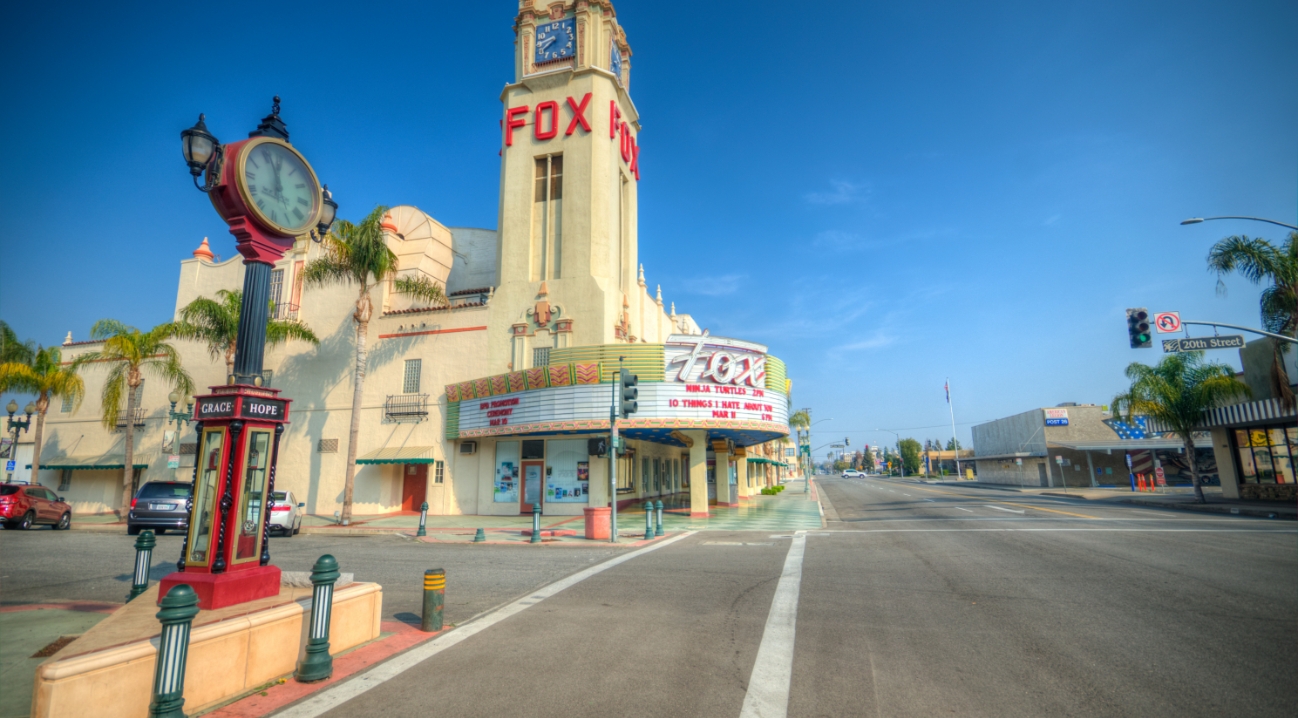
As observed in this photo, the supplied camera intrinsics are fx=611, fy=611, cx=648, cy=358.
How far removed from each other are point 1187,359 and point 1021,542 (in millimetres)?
23055

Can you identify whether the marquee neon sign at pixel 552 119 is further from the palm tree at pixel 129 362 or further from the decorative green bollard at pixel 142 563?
the decorative green bollard at pixel 142 563

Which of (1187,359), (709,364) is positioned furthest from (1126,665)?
(1187,359)

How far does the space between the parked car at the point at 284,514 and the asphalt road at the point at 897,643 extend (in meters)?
13.0

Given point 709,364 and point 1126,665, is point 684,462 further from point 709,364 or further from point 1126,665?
point 1126,665

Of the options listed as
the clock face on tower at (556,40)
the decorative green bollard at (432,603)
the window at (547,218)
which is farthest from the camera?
the clock face on tower at (556,40)

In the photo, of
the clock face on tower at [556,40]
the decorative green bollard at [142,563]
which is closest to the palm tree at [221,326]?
the clock face on tower at [556,40]

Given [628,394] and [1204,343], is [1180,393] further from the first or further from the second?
[628,394]

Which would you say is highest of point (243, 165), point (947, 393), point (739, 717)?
point (947, 393)

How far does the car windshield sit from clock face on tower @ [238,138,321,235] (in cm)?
1567

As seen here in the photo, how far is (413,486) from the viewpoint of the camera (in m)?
28.5

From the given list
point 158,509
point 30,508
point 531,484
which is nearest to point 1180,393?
point 531,484

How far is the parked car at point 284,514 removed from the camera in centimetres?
1902

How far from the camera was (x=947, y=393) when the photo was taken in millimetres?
82188

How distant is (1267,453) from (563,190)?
35.0 m
